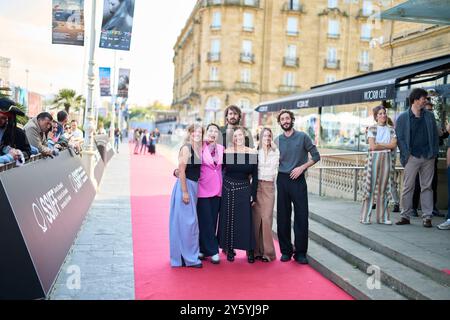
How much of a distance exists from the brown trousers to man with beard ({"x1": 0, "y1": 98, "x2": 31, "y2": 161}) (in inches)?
113

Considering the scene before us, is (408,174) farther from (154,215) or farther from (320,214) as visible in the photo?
(154,215)

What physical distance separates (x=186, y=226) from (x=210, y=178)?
2.23 ft

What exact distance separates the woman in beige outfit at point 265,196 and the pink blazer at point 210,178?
517 mm

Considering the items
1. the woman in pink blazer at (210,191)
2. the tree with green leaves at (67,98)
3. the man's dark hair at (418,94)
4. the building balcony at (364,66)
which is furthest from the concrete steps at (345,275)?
the building balcony at (364,66)

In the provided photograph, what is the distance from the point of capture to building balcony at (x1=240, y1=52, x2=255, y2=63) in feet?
184

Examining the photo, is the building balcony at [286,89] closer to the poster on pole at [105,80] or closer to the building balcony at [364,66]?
the building balcony at [364,66]

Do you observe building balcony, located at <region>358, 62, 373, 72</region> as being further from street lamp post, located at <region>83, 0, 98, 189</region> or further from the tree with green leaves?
street lamp post, located at <region>83, 0, 98, 189</region>

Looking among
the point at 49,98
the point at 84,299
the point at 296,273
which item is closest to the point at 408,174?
the point at 296,273

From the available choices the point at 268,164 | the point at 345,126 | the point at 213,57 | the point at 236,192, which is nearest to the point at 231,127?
the point at 268,164

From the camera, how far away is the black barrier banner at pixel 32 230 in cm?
436

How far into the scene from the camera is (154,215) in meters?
10.1

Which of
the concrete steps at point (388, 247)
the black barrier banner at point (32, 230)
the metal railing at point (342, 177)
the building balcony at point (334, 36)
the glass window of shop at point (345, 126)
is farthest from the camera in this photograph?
the building balcony at point (334, 36)

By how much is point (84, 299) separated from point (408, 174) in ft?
16.4

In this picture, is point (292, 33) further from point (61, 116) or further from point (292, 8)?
point (61, 116)
